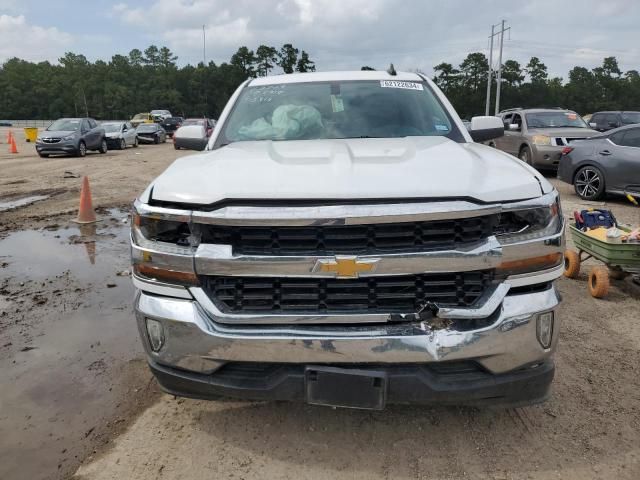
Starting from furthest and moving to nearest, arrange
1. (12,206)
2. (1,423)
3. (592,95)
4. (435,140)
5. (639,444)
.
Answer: (592,95)
(12,206)
(435,140)
(1,423)
(639,444)

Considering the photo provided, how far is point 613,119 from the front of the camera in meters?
19.9

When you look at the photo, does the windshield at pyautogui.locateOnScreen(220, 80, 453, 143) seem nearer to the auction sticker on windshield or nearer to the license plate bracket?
the auction sticker on windshield

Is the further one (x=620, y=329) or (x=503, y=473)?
(x=620, y=329)

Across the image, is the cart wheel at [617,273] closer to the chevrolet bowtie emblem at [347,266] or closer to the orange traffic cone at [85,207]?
the chevrolet bowtie emblem at [347,266]

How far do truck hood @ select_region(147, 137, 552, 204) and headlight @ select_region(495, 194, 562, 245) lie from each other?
66 mm

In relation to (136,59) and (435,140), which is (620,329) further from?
(136,59)

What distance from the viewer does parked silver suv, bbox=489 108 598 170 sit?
1292 cm

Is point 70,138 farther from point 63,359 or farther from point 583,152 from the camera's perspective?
point 63,359

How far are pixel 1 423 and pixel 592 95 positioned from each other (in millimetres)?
109200

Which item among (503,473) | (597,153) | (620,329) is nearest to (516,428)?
(503,473)

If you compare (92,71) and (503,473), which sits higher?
(92,71)

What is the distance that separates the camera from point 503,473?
2402 millimetres

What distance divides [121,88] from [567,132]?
105149 millimetres

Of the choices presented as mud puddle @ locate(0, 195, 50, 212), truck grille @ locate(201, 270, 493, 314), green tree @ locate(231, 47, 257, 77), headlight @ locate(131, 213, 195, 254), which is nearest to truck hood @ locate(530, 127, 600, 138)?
mud puddle @ locate(0, 195, 50, 212)
